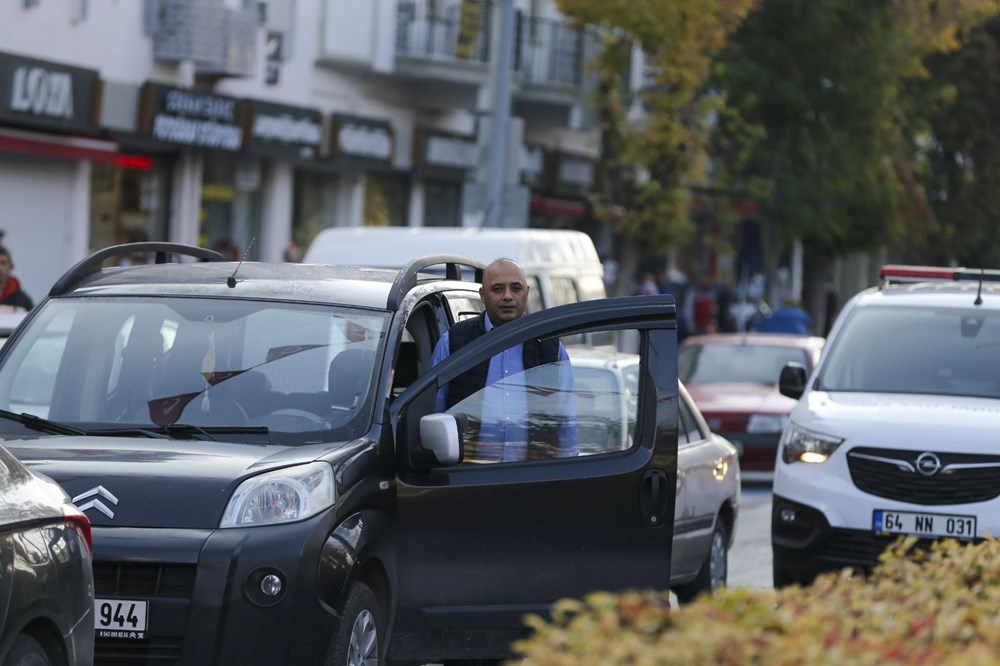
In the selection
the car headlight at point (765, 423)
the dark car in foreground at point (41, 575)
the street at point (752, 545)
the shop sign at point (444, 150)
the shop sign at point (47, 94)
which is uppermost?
the shop sign at point (47, 94)

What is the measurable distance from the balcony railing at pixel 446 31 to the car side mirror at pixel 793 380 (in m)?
21.7

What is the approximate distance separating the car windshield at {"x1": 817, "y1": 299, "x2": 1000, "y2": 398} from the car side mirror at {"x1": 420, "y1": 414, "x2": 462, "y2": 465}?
15.4ft

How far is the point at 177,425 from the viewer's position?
7.33m

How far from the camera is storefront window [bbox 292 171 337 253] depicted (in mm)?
31234

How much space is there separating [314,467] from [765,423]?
1287cm

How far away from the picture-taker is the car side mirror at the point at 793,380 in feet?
36.6

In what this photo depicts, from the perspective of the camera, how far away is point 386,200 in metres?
33.8

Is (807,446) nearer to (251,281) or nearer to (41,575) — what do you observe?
(251,281)

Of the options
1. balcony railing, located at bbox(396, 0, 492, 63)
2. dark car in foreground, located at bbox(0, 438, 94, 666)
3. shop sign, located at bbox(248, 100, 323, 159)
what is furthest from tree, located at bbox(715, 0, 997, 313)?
dark car in foreground, located at bbox(0, 438, 94, 666)

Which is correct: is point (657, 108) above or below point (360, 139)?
above

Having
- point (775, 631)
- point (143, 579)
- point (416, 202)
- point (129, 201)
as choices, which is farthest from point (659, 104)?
point (775, 631)

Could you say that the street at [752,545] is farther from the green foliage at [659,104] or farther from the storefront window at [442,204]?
the storefront window at [442,204]

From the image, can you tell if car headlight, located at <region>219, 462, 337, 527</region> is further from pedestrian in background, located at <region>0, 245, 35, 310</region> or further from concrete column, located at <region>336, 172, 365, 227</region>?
concrete column, located at <region>336, 172, 365, 227</region>

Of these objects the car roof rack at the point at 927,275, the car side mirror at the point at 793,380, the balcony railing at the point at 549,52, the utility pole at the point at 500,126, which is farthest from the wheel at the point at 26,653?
the balcony railing at the point at 549,52
